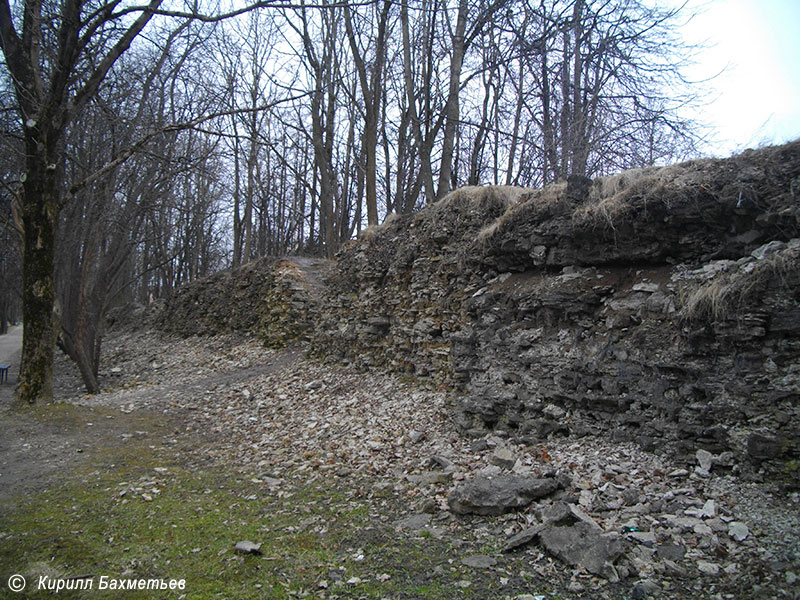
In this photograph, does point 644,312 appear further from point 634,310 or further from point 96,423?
point 96,423

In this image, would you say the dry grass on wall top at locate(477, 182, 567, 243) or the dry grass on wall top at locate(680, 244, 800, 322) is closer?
the dry grass on wall top at locate(680, 244, 800, 322)

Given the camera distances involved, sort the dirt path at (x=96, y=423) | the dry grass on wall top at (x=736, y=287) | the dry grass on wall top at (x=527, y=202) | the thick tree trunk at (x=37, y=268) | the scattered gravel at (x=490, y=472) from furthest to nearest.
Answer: the thick tree trunk at (x=37, y=268)
the dry grass on wall top at (x=527, y=202)
the dirt path at (x=96, y=423)
the dry grass on wall top at (x=736, y=287)
the scattered gravel at (x=490, y=472)

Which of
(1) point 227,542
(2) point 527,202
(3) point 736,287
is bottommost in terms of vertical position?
(1) point 227,542

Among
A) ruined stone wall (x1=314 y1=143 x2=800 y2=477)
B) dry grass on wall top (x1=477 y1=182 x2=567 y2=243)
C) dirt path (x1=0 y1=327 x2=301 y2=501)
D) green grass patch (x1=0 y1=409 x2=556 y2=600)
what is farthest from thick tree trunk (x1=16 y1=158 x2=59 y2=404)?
dry grass on wall top (x1=477 y1=182 x2=567 y2=243)

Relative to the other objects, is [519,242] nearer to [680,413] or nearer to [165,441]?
[680,413]

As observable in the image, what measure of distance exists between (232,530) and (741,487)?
4.06 metres

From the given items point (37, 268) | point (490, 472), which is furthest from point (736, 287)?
point (37, 268)

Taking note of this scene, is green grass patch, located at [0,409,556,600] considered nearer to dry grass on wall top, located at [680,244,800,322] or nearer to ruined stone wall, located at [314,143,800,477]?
ruined stone wall, located at [314,143,800,477]

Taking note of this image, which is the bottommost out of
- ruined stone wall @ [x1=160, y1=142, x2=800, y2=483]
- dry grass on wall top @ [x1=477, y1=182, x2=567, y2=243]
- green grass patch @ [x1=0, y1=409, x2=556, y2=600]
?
green grass patch @ [x1=0, y1=409, x2=556, y2=600]

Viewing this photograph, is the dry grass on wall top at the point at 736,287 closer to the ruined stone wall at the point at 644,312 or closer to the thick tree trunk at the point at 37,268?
the ruined stone wall at the point at 644,312

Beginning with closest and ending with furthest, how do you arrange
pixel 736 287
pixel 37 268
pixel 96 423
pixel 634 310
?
pixel 736 287 → pixel 634 310 → pixel 96 423 → pixel 37 268

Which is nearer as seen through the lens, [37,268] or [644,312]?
[644,312]

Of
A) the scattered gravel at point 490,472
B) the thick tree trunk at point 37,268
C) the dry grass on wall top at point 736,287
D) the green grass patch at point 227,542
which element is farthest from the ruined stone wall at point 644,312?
the thick tree trunk at point 37,268

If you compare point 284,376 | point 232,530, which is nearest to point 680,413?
point 232,530
